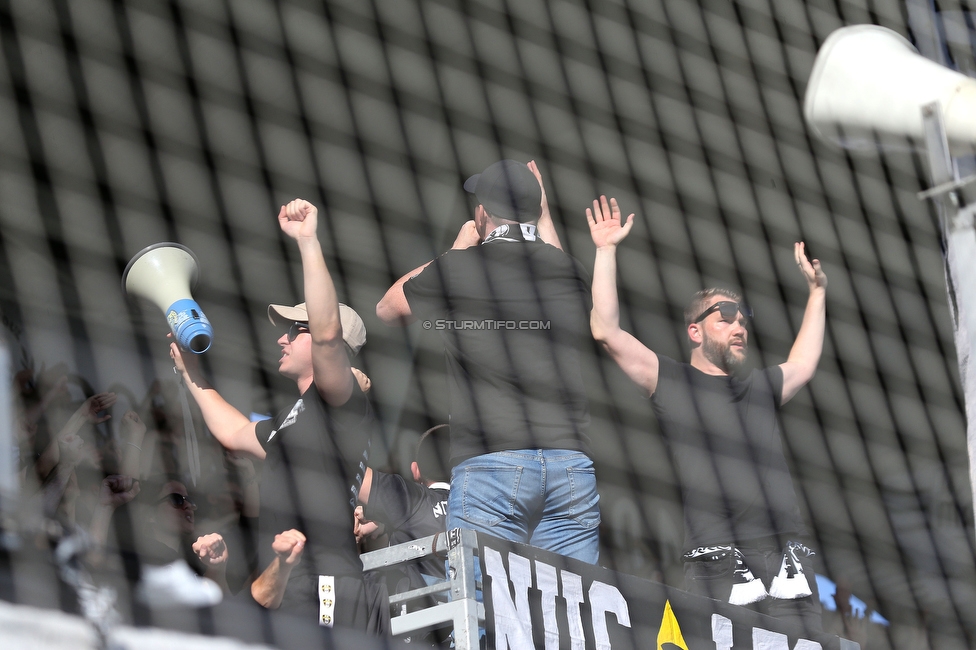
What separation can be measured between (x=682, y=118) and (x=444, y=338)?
5.55 ft

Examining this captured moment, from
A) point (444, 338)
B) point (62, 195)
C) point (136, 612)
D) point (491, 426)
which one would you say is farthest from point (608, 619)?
point (62, 195)

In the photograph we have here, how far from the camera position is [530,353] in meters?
1.60

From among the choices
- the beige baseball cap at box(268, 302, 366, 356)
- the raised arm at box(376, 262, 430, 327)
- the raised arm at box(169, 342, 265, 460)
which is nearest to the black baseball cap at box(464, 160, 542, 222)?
the raised arm at box(376, 262, 430, 327)

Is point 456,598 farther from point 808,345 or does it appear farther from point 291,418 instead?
point 808,345

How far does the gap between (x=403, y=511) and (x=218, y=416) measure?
1.33 feet

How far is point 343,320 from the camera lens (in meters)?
1.69

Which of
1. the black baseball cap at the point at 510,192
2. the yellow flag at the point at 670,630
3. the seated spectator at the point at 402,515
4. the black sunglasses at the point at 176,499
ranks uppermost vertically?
the black baseball cap at the point at 510,192

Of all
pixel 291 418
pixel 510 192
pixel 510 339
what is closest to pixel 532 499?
pixel 510 339

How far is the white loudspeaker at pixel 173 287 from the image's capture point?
4.99ft

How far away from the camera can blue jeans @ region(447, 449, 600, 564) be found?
1495mm

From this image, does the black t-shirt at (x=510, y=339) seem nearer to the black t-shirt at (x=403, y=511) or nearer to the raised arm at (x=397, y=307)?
the raised arm at (x=397, y=307)

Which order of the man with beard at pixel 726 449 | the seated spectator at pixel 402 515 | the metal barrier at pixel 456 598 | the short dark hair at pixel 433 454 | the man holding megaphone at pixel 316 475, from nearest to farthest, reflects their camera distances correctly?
the metal barrier at pixel 456 598
the man holding megaphone at pixel 316 475
the man with beard at pixel 726 449
the seated spectator at pixel 402 515
the short dark hair at pixel 433 454

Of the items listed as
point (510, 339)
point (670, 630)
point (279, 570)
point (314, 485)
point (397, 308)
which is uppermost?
point (397, 308)

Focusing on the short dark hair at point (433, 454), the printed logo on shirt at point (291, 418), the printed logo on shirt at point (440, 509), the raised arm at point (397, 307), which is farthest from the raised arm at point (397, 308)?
the short dark hair at point (433, 454)
